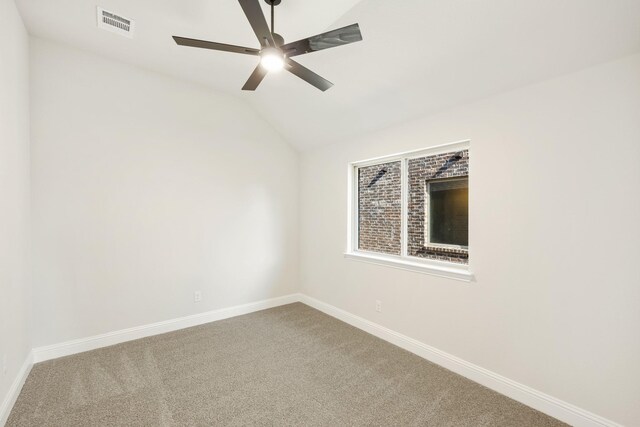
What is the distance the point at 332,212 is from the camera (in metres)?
3.94

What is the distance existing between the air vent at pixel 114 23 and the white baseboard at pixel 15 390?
9.35ft

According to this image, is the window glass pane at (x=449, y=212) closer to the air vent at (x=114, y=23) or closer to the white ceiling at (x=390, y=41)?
the white ceiling at (x=390, y=41)

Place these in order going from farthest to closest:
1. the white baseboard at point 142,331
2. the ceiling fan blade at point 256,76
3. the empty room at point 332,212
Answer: the white baseboard at point 142,331 < the ceiling fan blade at point 256,76 < the empty room at point 332,212

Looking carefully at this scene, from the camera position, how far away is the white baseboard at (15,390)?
1.93 m

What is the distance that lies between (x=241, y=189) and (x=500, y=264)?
308cm

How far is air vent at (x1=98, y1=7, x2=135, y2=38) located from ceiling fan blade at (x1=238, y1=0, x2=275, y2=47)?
58.0 inches

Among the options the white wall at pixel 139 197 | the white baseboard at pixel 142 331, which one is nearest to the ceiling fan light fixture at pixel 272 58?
the white wall at pixel 139 197

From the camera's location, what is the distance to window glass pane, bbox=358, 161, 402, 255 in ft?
11.0

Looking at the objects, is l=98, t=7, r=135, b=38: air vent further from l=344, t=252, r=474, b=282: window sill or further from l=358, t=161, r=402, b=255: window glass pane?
l=344, t=252, r=474, b=282: window sill

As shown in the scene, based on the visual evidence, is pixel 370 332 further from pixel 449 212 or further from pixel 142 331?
pixel 142 331

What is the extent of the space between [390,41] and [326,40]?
0.78 metres

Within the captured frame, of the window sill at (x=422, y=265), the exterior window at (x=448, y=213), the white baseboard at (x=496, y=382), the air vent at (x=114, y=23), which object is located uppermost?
the air vent at (x=114, y=23)

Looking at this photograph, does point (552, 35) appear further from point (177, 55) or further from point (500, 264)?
point (177, 55)

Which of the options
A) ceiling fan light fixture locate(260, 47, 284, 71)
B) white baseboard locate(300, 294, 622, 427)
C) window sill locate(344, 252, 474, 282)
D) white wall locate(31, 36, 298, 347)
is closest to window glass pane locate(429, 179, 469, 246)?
window sill locate(344, 252, 474, 282)
